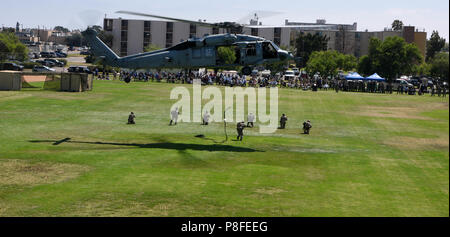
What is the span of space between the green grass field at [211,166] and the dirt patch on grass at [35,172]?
0.21 ft

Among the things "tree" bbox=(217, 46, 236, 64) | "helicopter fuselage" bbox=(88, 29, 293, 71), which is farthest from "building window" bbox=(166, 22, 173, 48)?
"tree" bbox=(217, 46, 236, 64)

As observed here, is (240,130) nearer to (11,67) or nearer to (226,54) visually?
(226,54)

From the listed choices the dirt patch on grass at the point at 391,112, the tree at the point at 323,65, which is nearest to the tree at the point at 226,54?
the dirt patch on grass at the point at 391,112

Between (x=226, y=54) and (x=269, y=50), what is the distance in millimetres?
3433

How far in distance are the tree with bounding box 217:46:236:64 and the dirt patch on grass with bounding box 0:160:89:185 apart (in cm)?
1421

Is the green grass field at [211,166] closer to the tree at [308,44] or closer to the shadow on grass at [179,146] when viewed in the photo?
the shadow on grass at [179,146]

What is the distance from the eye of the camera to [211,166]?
37.2 m

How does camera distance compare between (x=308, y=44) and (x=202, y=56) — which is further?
(x=308, y=44)

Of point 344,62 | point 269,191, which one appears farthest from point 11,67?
point 269,191

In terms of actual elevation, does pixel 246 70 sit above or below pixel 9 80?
above

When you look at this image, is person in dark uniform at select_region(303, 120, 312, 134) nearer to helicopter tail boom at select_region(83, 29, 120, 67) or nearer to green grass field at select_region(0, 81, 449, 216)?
green grass field at select_region(0, 81, 449, 216)
